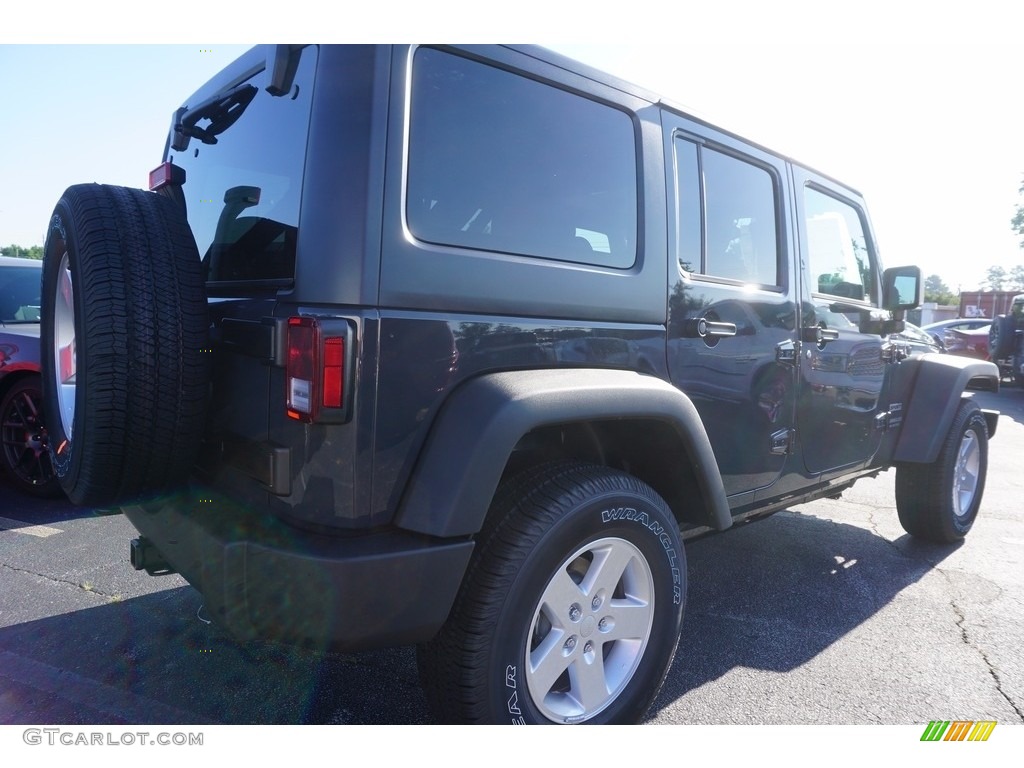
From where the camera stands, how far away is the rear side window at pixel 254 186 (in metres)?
1.77

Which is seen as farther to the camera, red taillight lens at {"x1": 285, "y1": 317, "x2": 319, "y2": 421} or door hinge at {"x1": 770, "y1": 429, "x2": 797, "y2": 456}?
door hinge at {"x1": 770, "y1": 429, "x2": 797, "y2": 456}

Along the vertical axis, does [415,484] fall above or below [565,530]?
above

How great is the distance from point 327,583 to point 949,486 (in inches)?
146

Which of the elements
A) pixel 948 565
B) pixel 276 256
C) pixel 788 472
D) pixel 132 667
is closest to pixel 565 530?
pixel 276 256

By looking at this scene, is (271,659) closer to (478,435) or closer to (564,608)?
(564,608)

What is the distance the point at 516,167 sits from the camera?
1966 mm

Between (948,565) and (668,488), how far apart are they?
92.9 inches

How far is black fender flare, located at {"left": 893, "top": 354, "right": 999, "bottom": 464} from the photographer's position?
12.3 feet

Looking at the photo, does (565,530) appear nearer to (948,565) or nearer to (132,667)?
(132,667)

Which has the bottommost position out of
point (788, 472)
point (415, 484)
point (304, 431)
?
point (788, 472)

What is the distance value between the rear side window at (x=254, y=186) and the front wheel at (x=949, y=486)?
3.70 m

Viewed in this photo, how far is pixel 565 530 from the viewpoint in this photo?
1870 mm

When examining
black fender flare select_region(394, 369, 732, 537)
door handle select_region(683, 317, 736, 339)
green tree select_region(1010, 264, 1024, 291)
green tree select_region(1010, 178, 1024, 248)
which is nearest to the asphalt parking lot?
black fender flare select_region(394, 369, 732, 537)

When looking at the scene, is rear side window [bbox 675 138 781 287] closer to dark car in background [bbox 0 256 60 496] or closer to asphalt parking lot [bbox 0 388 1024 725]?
asphalt parking lot [bbox 0 388 1024 725]
